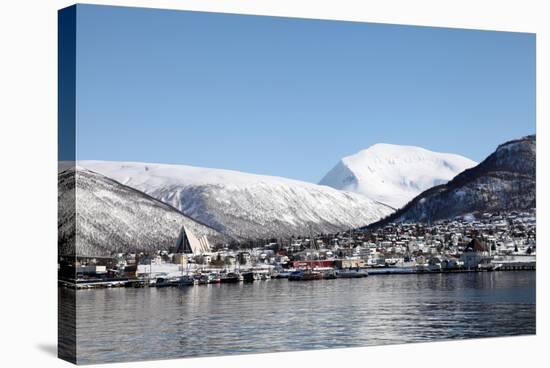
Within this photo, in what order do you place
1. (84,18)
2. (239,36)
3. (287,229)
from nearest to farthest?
1. (84,18)
2. (239,36)
3. (287,229)

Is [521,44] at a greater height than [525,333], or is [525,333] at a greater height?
[521,44]

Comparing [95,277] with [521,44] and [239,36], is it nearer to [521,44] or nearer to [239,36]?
[239,36]

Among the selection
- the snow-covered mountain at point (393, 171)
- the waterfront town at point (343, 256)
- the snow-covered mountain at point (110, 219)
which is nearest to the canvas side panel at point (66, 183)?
the snow-covered mountain at point (110, 219)

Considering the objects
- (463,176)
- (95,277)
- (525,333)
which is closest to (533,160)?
(463,176)

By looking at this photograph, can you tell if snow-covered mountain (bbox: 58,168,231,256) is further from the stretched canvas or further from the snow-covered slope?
the snow-covered slope

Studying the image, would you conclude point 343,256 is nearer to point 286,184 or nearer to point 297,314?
point 286,184

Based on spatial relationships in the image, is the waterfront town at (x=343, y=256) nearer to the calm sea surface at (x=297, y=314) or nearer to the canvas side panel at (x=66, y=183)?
the calm sea surface at (x=297, y=314)

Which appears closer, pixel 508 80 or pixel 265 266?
pixel 265 266
